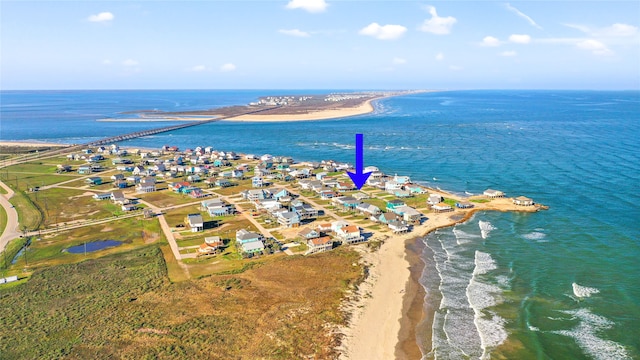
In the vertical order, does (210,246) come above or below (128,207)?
below

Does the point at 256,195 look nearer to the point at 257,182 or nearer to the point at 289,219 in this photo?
the point at 257,182

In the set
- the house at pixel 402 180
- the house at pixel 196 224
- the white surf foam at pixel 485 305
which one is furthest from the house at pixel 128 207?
the white surf foam at pixel 485 305

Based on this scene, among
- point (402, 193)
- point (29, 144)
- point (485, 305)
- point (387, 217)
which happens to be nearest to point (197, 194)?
point (387, 217)

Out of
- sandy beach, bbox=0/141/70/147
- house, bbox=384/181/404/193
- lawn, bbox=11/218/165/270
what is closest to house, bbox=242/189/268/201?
lawn, bbox=11/218/165/270

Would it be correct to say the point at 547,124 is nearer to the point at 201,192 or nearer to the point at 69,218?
the point at 201,192

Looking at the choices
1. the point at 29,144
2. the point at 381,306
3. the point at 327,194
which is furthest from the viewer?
the point at 29,144

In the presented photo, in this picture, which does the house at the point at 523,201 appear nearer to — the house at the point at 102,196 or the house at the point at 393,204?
the house at the point at 393,204

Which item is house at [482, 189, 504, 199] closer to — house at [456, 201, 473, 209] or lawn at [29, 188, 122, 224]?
house at [456, 201, 473, 209]
